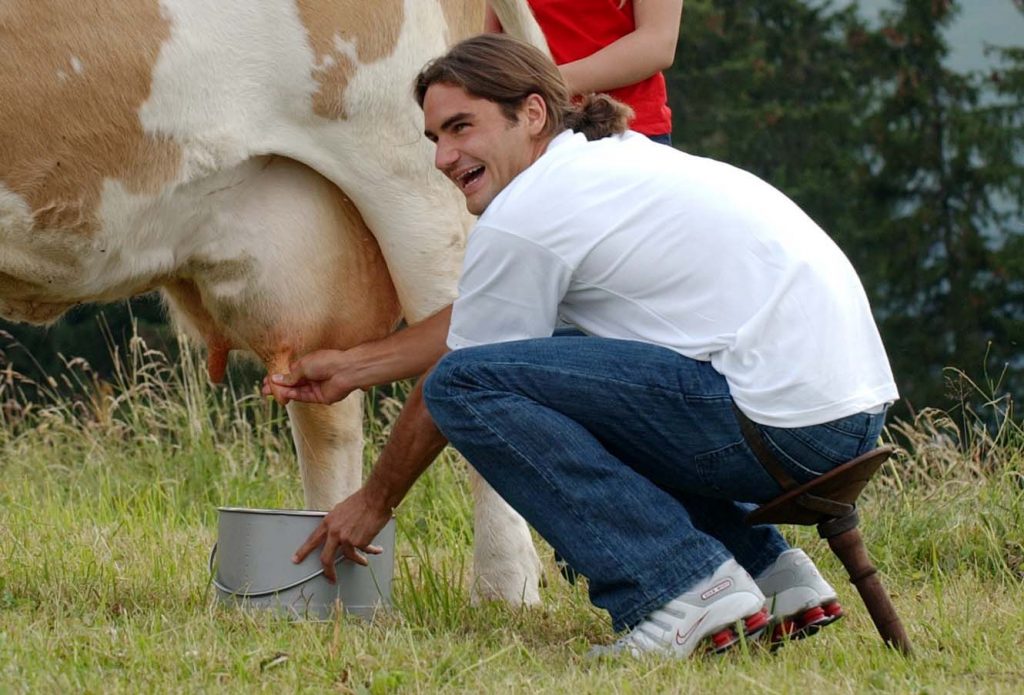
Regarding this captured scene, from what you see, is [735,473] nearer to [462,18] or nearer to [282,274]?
[282,274]

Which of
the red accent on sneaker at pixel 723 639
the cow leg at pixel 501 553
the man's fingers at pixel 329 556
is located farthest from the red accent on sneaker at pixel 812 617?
the man's fingers at pixel 329 556

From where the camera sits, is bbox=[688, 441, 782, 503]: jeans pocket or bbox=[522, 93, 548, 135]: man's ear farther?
bbox=[522, 93, 548, 135]: man's ear

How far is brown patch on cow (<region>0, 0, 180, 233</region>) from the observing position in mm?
3375

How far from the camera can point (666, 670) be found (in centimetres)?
281

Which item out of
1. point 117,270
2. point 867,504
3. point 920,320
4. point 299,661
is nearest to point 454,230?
point 117,270

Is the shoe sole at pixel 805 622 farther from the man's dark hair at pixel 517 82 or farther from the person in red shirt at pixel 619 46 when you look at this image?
the person in red shirt at pixel 619 46

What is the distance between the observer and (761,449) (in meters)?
2.88

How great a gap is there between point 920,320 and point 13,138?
25729 mm

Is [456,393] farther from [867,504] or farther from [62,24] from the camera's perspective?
[867,504]

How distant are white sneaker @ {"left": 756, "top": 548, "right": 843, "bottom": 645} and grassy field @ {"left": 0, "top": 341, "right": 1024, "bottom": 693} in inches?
1.8

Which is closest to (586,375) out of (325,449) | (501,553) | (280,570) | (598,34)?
(280,570)

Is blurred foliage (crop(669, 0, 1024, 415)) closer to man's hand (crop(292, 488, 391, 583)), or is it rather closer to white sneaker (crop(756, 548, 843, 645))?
white sneaker (crop(756, 548, 843, 645))

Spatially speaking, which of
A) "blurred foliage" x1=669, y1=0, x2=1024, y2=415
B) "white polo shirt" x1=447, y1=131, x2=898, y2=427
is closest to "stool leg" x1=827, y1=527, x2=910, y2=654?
"white polo shirt" x1=447, y1=131, x2=898, y2=427

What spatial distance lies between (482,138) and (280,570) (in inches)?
40.5
